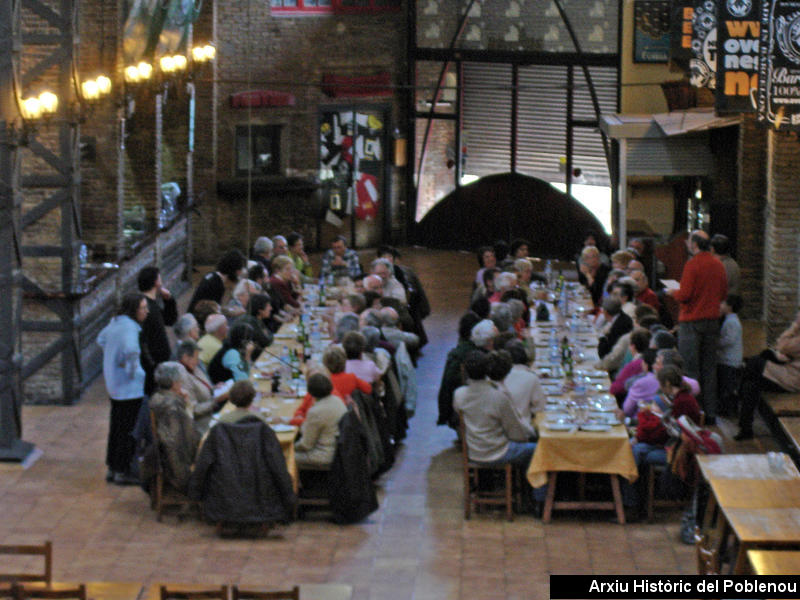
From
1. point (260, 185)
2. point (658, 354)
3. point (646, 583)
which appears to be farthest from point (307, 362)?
point (260, 185)

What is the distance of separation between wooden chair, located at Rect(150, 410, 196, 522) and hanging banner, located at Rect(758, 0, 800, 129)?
243 inches

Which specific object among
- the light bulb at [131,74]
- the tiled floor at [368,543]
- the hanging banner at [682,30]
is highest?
the hanging banner at [682,30]

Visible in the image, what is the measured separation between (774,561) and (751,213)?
34.8ft

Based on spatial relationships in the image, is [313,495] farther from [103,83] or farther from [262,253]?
[103,83]

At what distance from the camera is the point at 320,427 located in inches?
439

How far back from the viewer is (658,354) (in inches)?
454

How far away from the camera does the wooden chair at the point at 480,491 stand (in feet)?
37.1

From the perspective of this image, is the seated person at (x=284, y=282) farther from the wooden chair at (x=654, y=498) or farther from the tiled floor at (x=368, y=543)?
the wooden chair at (x=654, y=498)

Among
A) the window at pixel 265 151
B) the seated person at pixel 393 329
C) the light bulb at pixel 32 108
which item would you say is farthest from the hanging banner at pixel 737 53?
the window at pixel 265 151

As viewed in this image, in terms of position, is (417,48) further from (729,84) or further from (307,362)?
(307,362)

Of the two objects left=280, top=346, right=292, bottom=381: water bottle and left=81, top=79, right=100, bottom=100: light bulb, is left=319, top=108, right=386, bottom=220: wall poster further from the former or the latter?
left=280, top=346, right=292, bottom=381: water bottle

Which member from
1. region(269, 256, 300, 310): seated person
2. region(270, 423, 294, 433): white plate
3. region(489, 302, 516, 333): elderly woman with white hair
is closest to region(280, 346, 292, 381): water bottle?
region(270, 423, 294, 433): white plate

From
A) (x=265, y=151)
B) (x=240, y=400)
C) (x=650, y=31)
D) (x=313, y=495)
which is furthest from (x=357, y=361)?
(x=265, y=151)

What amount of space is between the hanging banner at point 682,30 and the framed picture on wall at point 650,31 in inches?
73.6
